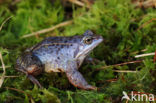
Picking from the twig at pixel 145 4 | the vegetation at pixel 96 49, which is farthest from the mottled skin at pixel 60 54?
the twig at pixel 145 4

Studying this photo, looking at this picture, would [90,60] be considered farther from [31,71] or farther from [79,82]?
[31,71]

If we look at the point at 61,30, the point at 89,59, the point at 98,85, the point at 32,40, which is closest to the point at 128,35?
the point at 89,59

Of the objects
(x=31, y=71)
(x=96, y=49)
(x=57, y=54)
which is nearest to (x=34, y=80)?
(x=31, y=71)

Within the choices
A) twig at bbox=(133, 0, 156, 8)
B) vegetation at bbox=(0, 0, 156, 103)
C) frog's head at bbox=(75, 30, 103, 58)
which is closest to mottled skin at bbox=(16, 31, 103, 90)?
frog's head at bbox=(75, 30, 103, 58)

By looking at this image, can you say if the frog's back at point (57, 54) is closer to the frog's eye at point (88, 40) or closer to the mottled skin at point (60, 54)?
the mottled skin at point (60, 54)

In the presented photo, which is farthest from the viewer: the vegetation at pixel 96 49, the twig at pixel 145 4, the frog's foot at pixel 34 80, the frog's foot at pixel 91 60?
the twig at pixel 145 4

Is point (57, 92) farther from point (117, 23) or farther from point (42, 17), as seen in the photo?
point (42, 17)
